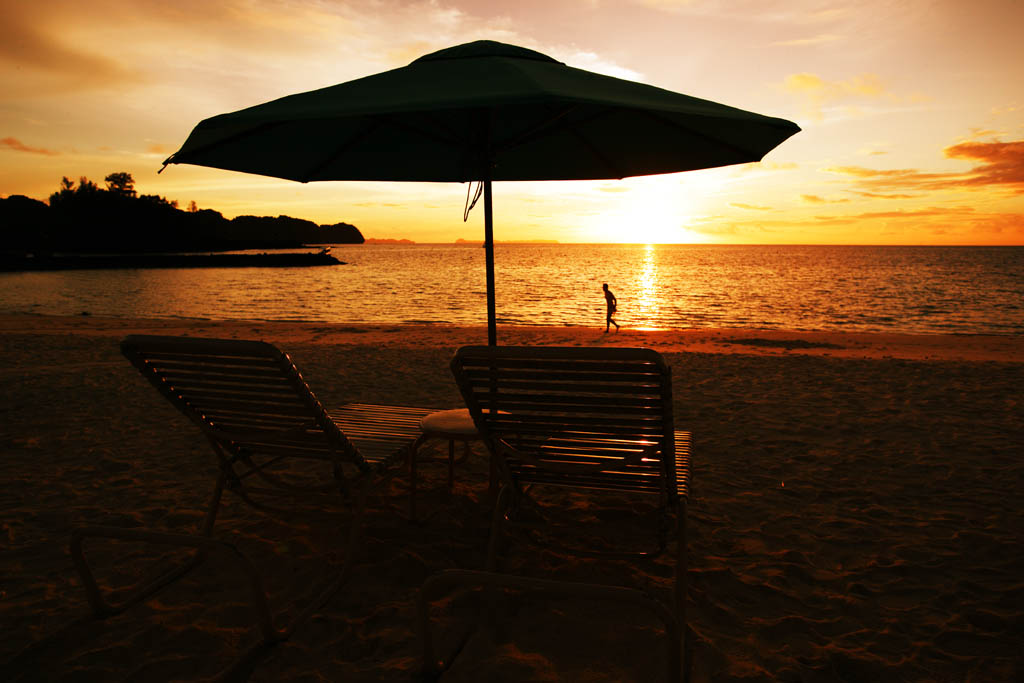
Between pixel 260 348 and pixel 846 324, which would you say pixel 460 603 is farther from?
pixel 846 324

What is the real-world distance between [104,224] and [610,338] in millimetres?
114148

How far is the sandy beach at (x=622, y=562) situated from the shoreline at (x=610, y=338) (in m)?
6.90

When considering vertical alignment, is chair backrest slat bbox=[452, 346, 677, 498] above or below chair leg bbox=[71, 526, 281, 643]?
above

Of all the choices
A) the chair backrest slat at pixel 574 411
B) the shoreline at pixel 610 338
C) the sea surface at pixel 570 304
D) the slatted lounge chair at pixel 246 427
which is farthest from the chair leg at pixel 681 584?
the sea surface at pixel 570 304

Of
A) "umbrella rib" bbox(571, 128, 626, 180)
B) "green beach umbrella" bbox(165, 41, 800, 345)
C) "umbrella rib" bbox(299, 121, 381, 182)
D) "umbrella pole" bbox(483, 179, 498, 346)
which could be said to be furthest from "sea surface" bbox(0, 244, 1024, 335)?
"umbrella pole" bbox(483, 179, 498, 346)

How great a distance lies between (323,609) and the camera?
8.18 feet

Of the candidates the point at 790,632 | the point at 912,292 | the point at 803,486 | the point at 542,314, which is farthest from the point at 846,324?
the point at 790,632

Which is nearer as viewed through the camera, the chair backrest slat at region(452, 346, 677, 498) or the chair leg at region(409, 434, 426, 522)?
the chair backrest slat at region(452, 346, 677, 498)

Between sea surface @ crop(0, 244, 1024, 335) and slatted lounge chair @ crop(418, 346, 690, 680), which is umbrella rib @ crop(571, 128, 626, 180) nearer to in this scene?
slatted lounge chair @ crop(418, 346, 690, 680)

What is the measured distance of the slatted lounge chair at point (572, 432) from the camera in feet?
6.21

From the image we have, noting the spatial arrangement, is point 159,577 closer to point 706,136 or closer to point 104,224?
point 706,136

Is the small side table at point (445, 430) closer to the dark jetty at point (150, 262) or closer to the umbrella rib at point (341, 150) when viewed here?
the umbrella rib at point (341, 150)

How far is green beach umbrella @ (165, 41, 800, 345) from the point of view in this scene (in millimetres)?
2141

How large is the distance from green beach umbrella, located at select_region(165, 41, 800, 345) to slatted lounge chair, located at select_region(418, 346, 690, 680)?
3.02ft
